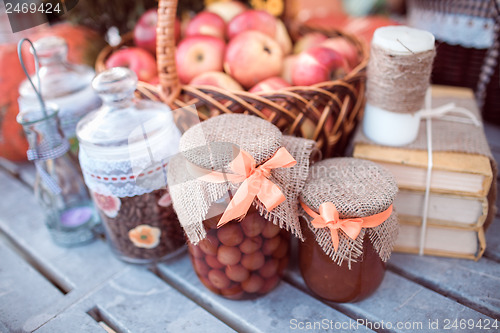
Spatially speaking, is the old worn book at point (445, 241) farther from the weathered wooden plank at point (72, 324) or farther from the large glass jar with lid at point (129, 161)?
the weathered wooden plank at point (72, 324)

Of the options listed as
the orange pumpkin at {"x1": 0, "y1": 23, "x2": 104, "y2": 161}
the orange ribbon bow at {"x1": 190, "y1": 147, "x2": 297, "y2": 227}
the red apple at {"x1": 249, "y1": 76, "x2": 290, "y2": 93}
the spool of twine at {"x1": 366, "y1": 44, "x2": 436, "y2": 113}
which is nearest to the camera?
the orange ribbon bow at {"x1": 190, "y1": 147, "x2": 297, "y2": 227}

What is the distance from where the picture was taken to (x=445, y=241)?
0.65 meters

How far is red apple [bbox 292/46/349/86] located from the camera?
0.70m

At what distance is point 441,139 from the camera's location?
658 millimetres

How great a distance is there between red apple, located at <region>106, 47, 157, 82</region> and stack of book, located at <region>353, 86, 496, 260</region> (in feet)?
1.42

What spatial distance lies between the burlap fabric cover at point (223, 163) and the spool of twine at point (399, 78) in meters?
0.16

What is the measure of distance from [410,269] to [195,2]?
2.57 ft

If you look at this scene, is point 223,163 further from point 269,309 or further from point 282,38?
point 282,38

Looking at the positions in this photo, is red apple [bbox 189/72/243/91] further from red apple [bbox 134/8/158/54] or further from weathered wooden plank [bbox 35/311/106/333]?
weathered wooden plank [bbox 35/311/106/333]

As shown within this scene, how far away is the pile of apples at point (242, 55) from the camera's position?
0.71m

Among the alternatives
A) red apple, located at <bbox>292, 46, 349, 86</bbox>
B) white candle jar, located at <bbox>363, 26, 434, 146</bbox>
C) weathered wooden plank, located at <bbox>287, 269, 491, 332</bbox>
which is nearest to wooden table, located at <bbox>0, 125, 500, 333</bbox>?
weathered wooden plank, located at <bbox>287, 269, 491, 332</bbox>

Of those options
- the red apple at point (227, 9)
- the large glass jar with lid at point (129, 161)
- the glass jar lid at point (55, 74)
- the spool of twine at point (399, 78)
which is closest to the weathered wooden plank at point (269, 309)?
the large glass jar with lid at point (129, 161)

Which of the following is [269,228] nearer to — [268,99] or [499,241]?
[268,99]

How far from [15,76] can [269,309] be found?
795mm
